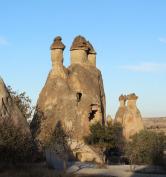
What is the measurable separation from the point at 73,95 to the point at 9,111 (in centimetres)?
1481

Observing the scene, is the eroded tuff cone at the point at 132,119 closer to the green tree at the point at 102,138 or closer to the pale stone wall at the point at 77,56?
the green tree at the point at 102,138

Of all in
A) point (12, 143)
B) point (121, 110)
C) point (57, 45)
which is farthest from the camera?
point (121, 110)

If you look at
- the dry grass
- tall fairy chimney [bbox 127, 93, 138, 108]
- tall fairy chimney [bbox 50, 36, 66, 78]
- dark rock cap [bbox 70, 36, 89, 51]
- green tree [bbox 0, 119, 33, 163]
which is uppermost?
dark rock cap [bbox 70, 36, 89, 51]

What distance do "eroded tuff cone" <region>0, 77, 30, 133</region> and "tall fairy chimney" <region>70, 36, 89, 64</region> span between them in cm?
1681

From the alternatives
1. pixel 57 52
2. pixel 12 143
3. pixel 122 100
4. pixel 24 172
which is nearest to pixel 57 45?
pixel 57 52

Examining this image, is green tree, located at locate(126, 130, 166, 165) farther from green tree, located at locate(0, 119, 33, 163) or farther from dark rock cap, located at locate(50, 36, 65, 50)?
dark rock cap, located at locate(50, 36, 65, 50)

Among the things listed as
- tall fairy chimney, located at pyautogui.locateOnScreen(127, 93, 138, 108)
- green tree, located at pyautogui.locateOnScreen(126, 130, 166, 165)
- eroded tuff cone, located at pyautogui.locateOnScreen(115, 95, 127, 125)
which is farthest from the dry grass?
eroded tuff cone, located at pyautogui.locateOnScreen(115, 95, 127, 125)

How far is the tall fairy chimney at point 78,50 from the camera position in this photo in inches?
1474

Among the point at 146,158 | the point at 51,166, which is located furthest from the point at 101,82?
the point at 51,166

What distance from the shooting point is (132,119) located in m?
43.7

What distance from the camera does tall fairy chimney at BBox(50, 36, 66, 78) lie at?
35.8 metres

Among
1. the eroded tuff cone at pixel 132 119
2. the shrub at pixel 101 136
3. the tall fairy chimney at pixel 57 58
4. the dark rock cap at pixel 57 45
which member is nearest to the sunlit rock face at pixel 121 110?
the eroded tuff cone at pixel 132 119

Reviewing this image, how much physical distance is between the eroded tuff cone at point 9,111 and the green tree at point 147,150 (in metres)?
7.98

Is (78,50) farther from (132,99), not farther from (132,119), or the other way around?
(132,119)
